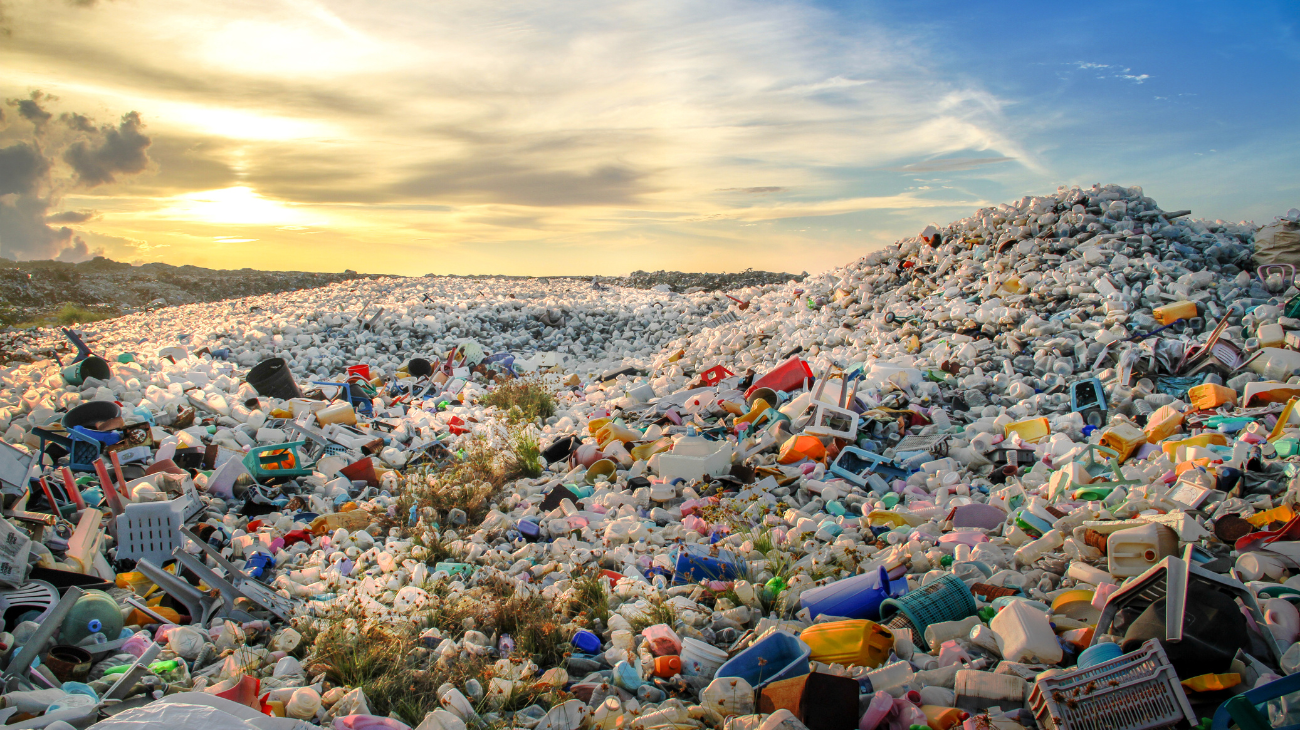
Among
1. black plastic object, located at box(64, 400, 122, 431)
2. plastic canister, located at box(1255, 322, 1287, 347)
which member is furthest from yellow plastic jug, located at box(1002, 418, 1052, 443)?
black plastic object, located at box(64, 400, 122, 431)

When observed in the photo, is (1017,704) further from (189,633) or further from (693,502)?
(189,633)

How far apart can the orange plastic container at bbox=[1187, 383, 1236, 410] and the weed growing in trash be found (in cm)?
556

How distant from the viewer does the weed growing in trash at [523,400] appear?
283 inches

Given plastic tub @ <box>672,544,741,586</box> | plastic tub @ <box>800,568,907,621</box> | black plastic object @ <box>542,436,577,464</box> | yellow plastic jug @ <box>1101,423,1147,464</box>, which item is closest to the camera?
plastic tub @ <box>800,568,907,621</box>

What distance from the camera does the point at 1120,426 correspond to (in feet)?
14.9

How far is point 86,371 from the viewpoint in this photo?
19.0 feet

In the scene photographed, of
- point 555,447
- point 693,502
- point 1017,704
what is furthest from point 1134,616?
point 555,447

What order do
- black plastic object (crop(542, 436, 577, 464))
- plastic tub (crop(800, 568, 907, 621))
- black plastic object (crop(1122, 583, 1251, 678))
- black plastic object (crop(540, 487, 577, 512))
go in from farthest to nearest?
black plastic object (crop(542, 436, 577, 464)), black plastic object (crop(540, 487, 577, 512)), plastic tub (crop(800, 568, 907, 621)), black plastic object (crop(1122, 583, 1251, 678))

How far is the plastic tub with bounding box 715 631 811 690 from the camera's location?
2367 mm

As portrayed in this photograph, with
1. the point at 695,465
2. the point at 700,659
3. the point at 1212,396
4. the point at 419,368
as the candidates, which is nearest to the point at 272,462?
the point at 695,465

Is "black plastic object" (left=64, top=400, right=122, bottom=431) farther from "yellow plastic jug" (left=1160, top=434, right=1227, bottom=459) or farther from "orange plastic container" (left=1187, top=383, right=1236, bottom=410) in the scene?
"orange plastic container" (left=1187, top=383, right=1236, bottom=410)

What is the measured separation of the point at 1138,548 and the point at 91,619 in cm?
423

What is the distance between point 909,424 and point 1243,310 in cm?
320

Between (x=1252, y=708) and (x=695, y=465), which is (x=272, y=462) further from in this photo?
(x=1252, y=708)
